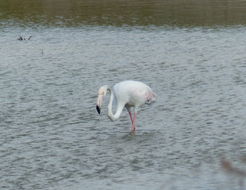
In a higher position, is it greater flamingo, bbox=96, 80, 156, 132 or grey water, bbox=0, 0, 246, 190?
greater flamingo, bbox=96, 80, 156, 132

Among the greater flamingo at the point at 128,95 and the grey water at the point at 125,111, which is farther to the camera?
the greater flamingo at the point at 128,95

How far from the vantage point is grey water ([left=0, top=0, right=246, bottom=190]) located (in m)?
11.3

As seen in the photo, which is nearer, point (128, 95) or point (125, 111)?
point (128, 95)

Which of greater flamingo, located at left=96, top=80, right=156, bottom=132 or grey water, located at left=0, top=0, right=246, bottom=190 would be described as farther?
greater flamingo, located at left=96, top=80, right=156, bottom=132

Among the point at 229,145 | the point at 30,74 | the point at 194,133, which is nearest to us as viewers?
the point at 229,145

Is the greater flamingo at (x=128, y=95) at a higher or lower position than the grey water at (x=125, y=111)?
higher

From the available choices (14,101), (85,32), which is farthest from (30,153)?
(85,32)

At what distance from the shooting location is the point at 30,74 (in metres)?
21.2

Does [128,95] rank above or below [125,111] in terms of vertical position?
above

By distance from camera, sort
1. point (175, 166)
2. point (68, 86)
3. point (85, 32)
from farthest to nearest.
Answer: point (85, 32) < point (68, 86) < point (175, 166)

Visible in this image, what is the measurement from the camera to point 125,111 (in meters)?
16.0

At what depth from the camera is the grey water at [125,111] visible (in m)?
11.3

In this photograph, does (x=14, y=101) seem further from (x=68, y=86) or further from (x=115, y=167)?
(x=115, y=167)

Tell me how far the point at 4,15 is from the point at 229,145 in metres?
26.2
